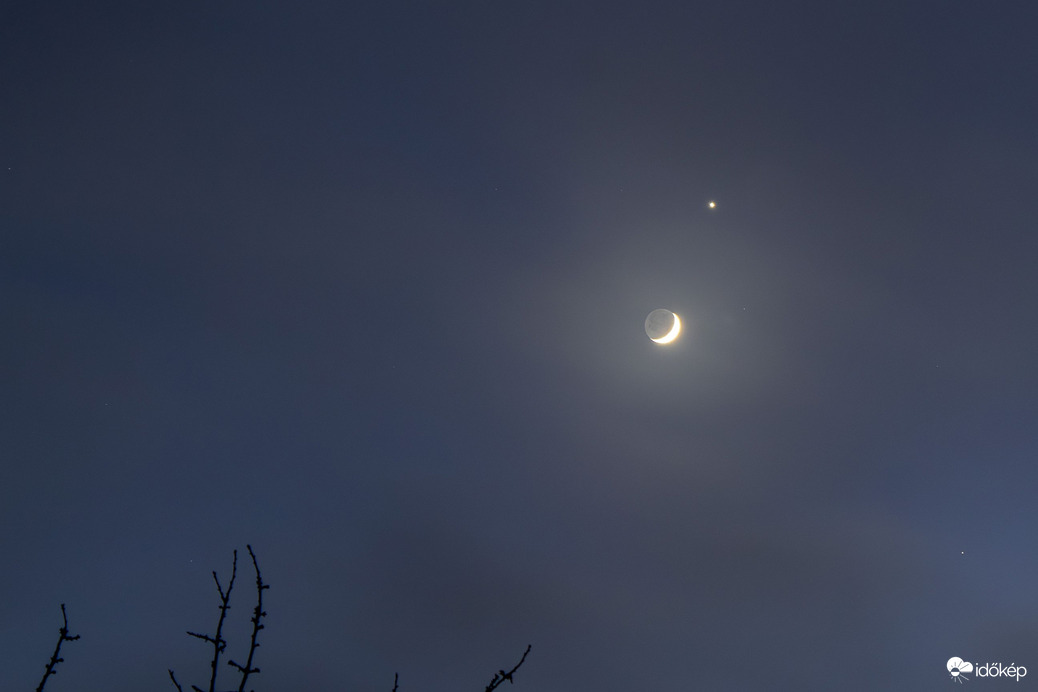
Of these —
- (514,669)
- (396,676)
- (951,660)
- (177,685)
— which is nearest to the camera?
(177,685)

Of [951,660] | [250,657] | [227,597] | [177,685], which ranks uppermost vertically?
[951,660]

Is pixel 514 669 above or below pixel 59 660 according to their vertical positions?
above

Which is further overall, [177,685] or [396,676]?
[396,676]

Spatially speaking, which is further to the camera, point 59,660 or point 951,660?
point 951,660

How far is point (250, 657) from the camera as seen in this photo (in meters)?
6.76

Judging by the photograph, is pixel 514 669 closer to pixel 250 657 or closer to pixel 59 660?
pixel 250 657

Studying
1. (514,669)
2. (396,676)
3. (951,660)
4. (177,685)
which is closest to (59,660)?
(177,685)

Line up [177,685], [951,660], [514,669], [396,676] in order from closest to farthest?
[177,685], [396,676], [514,669], [951,660]

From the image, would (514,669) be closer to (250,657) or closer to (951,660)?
(250,657)

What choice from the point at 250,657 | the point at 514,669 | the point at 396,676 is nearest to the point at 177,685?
the point at 250,657

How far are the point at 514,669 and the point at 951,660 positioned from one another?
2734 inches

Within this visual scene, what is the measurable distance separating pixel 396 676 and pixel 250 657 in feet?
4.81

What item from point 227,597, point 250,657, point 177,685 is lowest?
point 177,685

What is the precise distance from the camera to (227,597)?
6961mm
